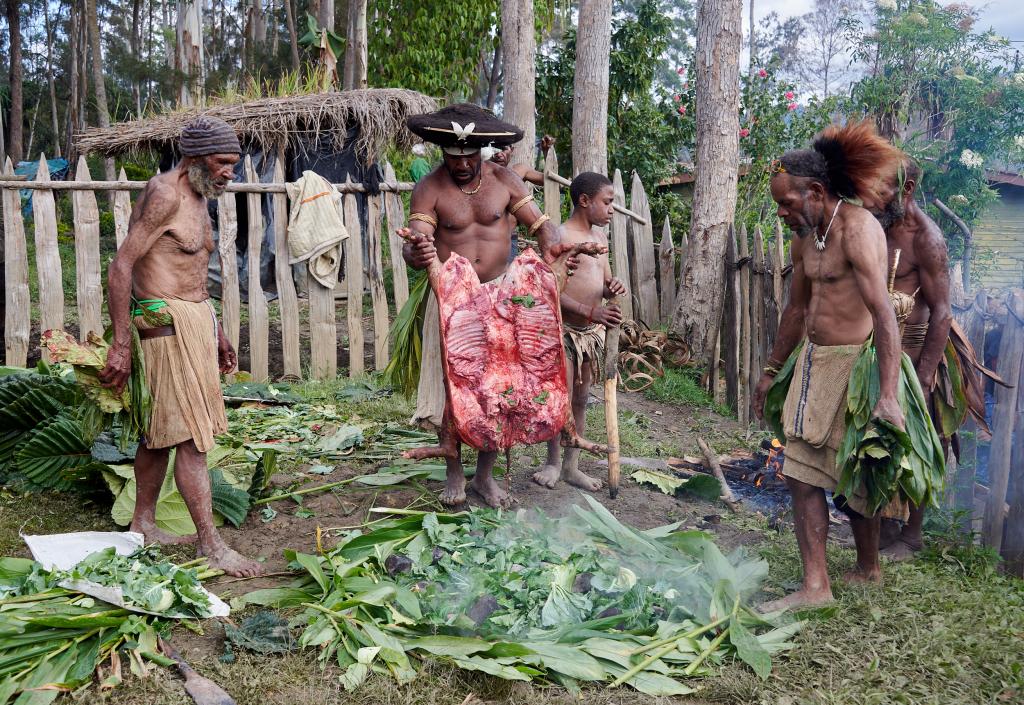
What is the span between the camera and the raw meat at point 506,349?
165 inches

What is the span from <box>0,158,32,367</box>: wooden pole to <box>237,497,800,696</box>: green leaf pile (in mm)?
4557

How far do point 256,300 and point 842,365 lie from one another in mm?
5265

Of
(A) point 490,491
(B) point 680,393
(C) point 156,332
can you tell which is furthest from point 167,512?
(B) point 680,393

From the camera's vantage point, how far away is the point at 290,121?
32.0 ft

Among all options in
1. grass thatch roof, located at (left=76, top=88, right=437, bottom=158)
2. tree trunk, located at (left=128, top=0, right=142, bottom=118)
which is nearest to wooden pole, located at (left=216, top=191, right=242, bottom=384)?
grass thatch roof, located at (left=76, top=88, right=437, bottom=158)

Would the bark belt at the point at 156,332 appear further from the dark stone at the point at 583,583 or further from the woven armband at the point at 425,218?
the dark stone at the point at 583,583

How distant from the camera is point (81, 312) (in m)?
6.94

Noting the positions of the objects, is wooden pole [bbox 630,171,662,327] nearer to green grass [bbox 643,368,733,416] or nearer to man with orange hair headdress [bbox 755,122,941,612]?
green grass [bbox 643,368,733,416]

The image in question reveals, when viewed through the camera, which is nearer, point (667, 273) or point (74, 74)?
point (667, 273)

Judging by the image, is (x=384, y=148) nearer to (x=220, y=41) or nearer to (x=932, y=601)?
(x=932, y=601)

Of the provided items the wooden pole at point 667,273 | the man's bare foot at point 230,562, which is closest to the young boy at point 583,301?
the man's bare foot at point 230,562

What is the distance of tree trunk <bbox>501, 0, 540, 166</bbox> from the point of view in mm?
8727

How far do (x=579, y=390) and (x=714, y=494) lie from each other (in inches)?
39.6

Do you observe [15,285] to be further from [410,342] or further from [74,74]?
[74,74]
